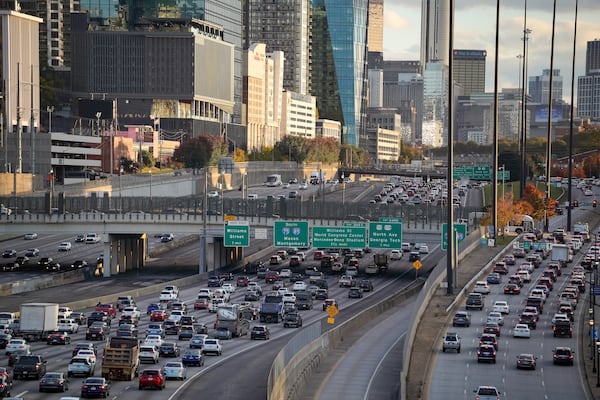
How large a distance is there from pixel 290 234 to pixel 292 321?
25757 mm

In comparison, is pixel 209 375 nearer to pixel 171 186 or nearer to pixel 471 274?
pixel 471 274

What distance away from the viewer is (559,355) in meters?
68.8

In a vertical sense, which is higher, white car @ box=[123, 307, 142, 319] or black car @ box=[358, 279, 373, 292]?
white car @ box=[123, 307, 142, 319]

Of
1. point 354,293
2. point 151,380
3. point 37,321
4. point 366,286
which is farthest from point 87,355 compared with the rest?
point 366,286

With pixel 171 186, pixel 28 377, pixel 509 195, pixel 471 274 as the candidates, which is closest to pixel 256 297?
pixel 471 274

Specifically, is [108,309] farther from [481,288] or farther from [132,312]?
[481,288]

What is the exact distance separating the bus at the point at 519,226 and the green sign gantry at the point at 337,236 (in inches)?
1293

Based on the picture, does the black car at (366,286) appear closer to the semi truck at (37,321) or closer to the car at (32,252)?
the car at (32,252)

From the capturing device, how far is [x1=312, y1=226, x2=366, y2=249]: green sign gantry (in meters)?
113

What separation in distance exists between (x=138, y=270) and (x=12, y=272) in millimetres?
12378

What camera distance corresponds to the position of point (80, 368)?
63.6 m

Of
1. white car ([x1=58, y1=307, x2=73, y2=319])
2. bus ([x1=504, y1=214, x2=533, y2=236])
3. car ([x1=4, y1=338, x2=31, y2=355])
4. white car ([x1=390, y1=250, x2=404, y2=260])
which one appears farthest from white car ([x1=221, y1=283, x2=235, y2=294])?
bus ([x1=504, y1=214, x2=533, y2=236])

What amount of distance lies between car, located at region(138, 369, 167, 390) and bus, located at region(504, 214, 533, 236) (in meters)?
85.8

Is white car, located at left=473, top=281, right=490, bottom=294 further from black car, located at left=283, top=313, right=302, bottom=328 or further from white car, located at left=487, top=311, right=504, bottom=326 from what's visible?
black car, located at left=283, top=313, right=302, bottom=328
